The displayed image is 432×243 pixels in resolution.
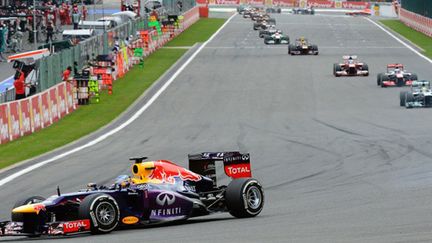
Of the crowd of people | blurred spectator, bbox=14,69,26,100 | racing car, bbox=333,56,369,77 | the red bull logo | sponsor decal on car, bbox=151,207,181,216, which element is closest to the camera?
sponsor decal on car, bbox=151,207,181,216


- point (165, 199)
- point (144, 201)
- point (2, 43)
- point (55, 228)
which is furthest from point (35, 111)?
point (2, 43)

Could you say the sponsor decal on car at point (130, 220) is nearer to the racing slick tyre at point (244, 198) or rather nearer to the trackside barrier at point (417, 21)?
the racing slick tyre at point (244, 198)

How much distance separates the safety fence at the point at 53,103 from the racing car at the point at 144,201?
588 inches

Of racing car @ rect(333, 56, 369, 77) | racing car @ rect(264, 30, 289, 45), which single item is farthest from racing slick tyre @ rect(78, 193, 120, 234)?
racing car @ rect(264, 30, 289, 45)

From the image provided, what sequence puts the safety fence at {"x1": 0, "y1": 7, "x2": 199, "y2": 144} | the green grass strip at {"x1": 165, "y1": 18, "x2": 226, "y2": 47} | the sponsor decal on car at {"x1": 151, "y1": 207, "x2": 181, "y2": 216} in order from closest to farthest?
the sponsor decal on car at {"x1": 151, "y1": 207, "x2": 181, "y2": 216} → the safety fence at {"x1": 0, "y1": 7, "x2": 199, "y2": 144} → the green grass strip at {"x1": 165, "y1": 18, "x2": 226, "y2": 47}

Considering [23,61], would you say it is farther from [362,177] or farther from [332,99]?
[362,177]

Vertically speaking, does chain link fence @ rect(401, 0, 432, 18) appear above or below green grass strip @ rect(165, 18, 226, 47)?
above

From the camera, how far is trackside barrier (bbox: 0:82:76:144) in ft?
102

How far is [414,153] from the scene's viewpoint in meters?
25.4

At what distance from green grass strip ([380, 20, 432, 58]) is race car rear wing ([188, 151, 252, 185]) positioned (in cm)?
4965

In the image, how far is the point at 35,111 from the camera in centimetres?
3444

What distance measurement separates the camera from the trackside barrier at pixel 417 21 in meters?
83.7

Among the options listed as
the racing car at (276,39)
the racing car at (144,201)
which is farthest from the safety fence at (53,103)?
the racing car at (276,39)

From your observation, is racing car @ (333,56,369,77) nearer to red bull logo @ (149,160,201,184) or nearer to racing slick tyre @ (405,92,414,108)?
racing slick tyre @ (405,92,414,108)
